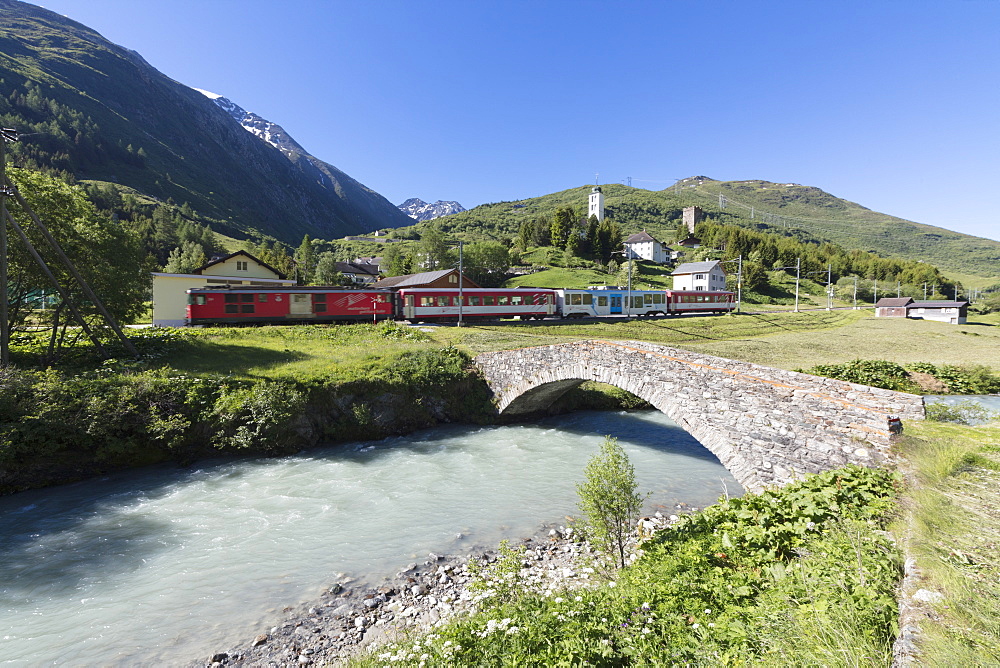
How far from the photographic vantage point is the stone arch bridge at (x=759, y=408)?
24.8ft

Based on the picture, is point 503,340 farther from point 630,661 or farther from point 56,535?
point 630,661

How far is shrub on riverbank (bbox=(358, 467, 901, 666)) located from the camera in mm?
3609

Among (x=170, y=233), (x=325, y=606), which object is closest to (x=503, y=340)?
(x=325, y=606)

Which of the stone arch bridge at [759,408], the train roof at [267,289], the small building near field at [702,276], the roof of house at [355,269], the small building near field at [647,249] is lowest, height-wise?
the stone arch bridge at [759,408]

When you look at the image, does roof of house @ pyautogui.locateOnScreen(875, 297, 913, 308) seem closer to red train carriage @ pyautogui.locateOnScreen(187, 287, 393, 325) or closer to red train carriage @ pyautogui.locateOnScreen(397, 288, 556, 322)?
red train carriage @ pyautogui.locateOnScreen(397, 288, 556, 322)

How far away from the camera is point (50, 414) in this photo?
12.3 m

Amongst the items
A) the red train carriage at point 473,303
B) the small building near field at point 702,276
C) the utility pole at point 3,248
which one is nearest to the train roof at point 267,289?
the red train carriage at point 473,303

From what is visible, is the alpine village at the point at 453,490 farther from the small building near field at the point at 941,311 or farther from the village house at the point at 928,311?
the village house at the point at 928,311

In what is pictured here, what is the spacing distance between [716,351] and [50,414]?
30.7 m

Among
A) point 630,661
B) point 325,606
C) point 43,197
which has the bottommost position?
point 325,606

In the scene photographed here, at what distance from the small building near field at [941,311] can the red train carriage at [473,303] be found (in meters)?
57.5

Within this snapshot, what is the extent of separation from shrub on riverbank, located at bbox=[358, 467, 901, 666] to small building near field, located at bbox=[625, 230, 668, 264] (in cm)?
10169

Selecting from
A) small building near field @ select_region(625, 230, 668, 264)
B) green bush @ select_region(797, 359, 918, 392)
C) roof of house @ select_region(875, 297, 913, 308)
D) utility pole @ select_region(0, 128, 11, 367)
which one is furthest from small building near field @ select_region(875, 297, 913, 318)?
utility pole @ select_region(0, 128, 11, 367)

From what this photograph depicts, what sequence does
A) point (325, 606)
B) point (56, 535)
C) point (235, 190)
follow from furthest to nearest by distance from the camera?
point (235, 190)
point (56, 535)
point (325, 606)
